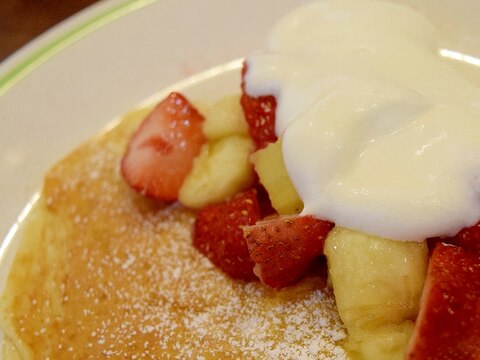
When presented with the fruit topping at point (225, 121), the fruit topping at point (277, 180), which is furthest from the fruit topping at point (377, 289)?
the fruit topping at point (225, 121)

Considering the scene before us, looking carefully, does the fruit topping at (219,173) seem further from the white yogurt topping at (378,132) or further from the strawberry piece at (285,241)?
the strawberry piece at (285,241)

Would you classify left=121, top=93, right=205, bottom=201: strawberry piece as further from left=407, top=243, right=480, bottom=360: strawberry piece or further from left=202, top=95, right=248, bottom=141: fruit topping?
left=407, top=243, right=480, bottom=360: strawberry piece

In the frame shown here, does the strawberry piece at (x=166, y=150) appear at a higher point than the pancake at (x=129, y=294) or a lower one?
higher

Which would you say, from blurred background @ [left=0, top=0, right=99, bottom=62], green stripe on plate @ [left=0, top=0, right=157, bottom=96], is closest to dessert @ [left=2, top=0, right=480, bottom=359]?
green stripe on plate @ [left=0, top=0, right=157, bottom=96]

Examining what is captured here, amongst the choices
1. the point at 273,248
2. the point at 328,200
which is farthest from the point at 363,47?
the point at 273,248

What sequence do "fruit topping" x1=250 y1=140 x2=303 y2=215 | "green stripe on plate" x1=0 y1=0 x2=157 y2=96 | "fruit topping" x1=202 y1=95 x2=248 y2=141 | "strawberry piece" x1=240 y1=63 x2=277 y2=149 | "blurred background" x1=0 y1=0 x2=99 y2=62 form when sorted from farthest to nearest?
"blurred background" x1=0 y1=0 x2=99 y2=62, "green stripe on plate" x1=0 y1=0 x2=157 y2=96, "fruit topping" x1=202 y1=95 x2=248 y2=141, "strawberry piece" x1=240 y1=63 x2=277 y2=149, "fruit topping" x1=250 y1=140 x2=303 y2=215
